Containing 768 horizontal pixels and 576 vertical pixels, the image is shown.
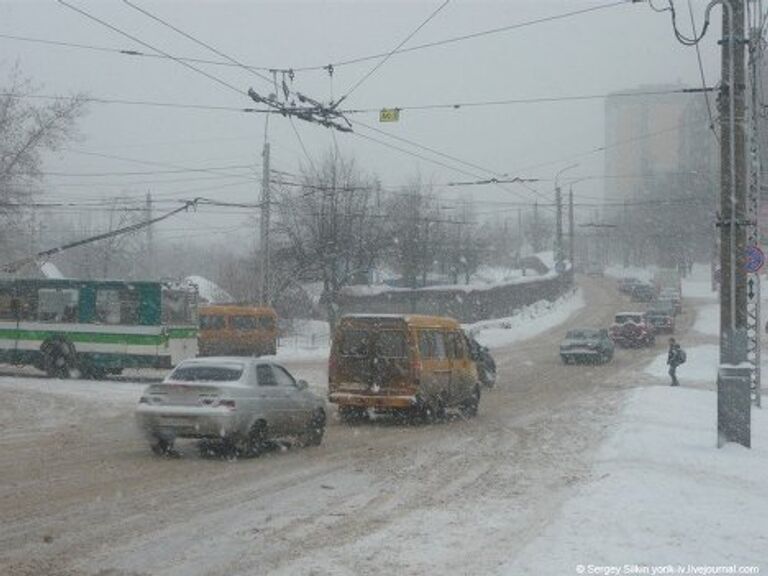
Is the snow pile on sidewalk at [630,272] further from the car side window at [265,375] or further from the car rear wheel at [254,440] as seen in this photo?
the car rear wheel at [254,440]

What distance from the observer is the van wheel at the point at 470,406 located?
22.8 meters

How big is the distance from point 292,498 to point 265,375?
4.81 metres

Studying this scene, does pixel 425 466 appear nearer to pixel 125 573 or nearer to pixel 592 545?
pixel 592 545

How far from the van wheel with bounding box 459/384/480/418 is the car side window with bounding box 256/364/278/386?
7749 mm

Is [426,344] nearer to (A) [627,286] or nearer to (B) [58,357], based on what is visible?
(B) [58,357]

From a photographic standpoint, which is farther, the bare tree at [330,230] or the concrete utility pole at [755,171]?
the bare tree at [330,230]

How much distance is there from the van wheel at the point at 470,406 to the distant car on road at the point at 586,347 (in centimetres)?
2141

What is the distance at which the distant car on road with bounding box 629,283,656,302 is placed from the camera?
8381 cm

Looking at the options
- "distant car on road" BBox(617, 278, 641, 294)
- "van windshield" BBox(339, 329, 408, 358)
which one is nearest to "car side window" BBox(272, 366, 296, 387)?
"van windshield" BBox(339, 329, 408, 358)

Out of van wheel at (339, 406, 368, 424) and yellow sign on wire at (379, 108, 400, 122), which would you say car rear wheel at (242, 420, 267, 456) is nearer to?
van wheel at (339, 406, 368, 424)

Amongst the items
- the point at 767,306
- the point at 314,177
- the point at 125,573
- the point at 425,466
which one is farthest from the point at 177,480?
the point at 767,306

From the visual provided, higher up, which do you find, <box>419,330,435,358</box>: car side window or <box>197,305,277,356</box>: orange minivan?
<box>419,330,435,358</box>: car side window

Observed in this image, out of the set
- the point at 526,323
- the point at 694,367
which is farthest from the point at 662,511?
the point at 526,323

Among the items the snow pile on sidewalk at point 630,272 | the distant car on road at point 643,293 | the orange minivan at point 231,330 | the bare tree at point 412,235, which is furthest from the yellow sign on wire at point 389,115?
the snow pile on sidewalk at point 630,272
